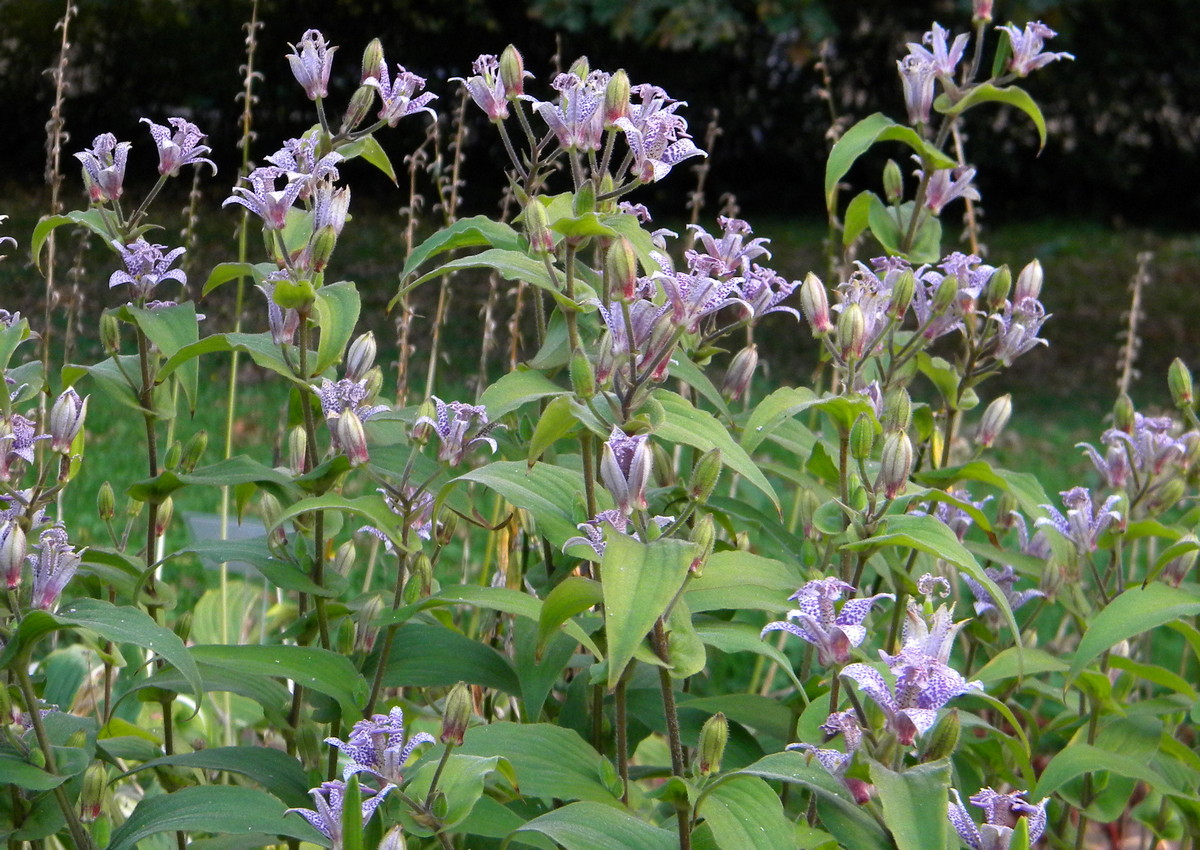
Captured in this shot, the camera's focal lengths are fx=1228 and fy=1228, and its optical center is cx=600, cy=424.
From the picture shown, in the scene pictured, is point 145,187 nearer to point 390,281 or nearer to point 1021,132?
point 390,281

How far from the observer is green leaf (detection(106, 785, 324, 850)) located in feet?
3.21

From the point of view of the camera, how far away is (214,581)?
112 inches

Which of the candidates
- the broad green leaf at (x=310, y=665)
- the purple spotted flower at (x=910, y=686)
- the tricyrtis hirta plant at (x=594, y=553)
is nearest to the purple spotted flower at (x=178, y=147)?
the tricyrtis hirta plant at (x=594, y=553)

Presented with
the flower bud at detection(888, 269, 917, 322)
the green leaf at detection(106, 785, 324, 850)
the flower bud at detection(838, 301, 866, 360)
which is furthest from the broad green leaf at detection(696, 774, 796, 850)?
the flower bud at detection(888, 269, 917, 322)

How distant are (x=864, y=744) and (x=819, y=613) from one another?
112mm

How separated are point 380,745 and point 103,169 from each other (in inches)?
25.0

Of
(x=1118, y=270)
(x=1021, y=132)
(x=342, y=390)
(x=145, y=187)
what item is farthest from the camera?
(x=1021, y=132)

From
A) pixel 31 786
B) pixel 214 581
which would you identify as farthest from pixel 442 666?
pixel 214 581

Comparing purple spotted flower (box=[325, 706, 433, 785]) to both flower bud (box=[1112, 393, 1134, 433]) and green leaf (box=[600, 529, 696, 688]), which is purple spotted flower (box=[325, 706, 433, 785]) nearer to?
green leaf (box=[600, 529, 696, 688])

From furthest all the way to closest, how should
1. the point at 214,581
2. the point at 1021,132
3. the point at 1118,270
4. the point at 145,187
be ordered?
1. the point at 1021,132
2. the point at 1118,270
3. the point at 145,187
4. the point at 214,581

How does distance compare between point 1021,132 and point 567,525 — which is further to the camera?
point 1021,132

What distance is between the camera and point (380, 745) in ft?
3.10

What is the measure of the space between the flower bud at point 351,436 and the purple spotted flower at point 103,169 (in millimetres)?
349

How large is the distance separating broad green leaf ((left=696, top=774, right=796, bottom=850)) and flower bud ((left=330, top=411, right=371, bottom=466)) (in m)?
0.42
